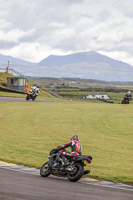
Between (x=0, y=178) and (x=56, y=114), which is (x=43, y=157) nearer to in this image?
(x=0, y=178)

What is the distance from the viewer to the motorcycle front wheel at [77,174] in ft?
32.9

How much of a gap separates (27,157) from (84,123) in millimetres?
11866

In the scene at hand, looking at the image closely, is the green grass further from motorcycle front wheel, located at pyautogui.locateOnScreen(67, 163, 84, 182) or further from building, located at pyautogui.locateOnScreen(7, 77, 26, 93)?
building, located at pyautogui.locateOnScreen(7, 77, 26, 93)

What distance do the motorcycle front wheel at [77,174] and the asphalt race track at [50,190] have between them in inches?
6.3

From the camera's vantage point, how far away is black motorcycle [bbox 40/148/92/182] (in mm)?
10141

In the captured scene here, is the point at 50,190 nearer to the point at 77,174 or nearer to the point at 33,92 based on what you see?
the point at 77,174

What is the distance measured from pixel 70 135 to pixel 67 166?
10.3 meters

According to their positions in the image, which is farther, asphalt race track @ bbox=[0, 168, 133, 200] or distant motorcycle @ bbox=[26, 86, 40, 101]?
distant motorcycle @ bbox=[26, 86, 40, 101]

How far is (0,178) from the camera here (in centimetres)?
995

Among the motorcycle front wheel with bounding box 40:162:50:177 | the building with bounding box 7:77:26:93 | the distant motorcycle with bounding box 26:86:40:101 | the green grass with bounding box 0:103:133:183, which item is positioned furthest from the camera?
the building with bounding box 7:77:26:93

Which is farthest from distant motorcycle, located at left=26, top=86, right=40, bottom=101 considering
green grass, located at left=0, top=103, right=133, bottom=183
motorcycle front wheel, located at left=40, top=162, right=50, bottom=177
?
motorcycle front wheel, located at left=40, top=162, right=50, bottom=177

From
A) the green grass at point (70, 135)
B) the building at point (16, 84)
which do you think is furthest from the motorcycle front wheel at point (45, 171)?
the building at point (16, 84)

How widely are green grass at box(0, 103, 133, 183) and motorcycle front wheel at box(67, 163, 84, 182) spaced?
4.05 ft

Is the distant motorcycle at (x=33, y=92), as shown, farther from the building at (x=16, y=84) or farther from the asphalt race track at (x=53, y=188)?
the asphalt race track at (x=53, y=188)
